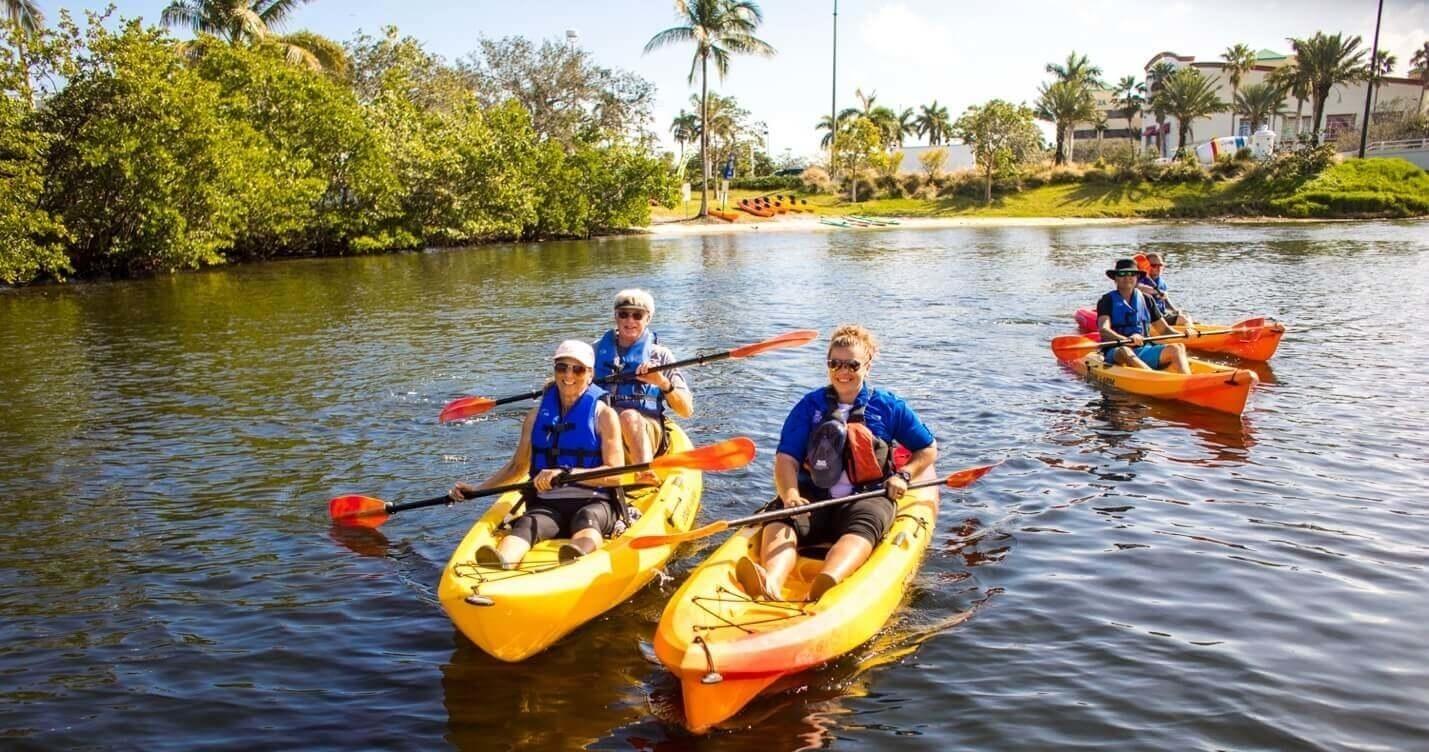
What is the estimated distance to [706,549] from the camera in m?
7.24

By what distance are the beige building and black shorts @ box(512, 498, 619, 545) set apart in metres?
70.3

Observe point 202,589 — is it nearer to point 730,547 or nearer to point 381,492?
point 381,492

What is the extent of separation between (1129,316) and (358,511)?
9.13m

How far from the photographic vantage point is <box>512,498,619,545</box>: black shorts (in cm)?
610

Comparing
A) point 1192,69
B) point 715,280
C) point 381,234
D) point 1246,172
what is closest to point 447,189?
point 381,234

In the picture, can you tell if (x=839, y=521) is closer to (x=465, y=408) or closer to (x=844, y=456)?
(x=844, y=456)

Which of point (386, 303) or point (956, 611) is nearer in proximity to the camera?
point (956, 611)

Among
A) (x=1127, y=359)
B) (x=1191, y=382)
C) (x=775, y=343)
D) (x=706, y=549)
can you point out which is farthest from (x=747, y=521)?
(x=1127, y=359)

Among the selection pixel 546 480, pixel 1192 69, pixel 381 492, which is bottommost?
pixel 381 492

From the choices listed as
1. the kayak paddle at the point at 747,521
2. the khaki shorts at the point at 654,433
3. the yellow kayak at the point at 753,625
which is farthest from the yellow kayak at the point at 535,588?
the khaki shorts at the point at 654,433

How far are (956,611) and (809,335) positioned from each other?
481cm

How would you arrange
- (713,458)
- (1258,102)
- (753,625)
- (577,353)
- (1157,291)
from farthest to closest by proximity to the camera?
(1258,102) < (1157,291) < (713,458) < (577,353) < (753,625)

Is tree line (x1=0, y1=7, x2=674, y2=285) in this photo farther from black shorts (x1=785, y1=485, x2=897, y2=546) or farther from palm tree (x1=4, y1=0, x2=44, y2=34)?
black shorts (x1=785, y1=485, x2=897, y2=546)

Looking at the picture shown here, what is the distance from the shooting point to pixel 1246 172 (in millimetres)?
53281
